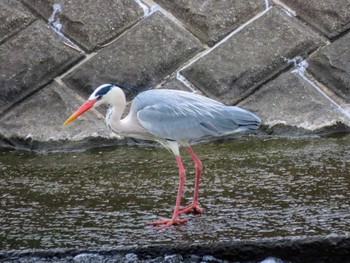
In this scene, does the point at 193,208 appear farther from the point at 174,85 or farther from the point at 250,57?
the point at 250,57

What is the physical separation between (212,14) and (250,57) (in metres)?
0.42

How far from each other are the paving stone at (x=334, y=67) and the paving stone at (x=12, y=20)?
175 cm

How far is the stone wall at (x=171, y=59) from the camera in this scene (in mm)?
5141

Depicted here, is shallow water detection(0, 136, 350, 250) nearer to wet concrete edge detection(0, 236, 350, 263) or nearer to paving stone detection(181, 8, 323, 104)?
wet concrete edge detection(0, 236, 350, 263)

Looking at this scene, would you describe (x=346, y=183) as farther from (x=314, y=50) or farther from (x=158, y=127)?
(x=314, y=50)

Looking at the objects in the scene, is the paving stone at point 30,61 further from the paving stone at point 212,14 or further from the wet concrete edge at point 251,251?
the wet concrete edge at point 251,251

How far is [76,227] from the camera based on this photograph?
371 cm

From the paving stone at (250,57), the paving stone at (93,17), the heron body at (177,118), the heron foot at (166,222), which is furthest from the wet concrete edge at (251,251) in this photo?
the paving stone at (93,17)

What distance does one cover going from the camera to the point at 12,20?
556 cm

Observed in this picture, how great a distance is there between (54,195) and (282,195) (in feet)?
3.43

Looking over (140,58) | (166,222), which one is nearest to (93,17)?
(140,58)

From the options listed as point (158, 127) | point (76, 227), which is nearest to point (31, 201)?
point (76, 227)

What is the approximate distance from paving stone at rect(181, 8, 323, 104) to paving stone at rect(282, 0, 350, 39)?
8cm

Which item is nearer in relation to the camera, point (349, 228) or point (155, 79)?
point (349, 228)
